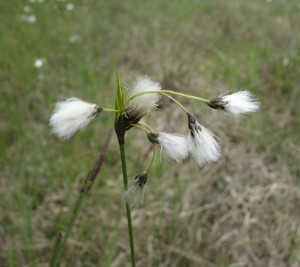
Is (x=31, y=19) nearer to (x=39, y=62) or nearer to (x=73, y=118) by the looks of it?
(x=39, y=62)

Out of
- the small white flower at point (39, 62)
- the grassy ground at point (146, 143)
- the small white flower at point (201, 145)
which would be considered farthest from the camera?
the small white flower at point (39, 62)

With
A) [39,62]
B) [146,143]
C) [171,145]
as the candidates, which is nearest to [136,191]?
[171,145]

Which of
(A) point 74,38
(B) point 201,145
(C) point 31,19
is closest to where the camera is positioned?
(B) point 201,145

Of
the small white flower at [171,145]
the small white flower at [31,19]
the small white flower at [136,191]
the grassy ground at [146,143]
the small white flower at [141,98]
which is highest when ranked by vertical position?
the small white flower at [31,19]

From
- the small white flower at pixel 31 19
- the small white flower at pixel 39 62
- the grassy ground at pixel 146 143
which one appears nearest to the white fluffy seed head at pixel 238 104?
the grassy ground at pixel 146 143

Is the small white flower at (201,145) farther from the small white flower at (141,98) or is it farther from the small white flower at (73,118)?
the small white flower at (73,118)

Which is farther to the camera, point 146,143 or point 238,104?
point 146,143

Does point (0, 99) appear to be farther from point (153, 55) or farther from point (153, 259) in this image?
point (153, 259)
